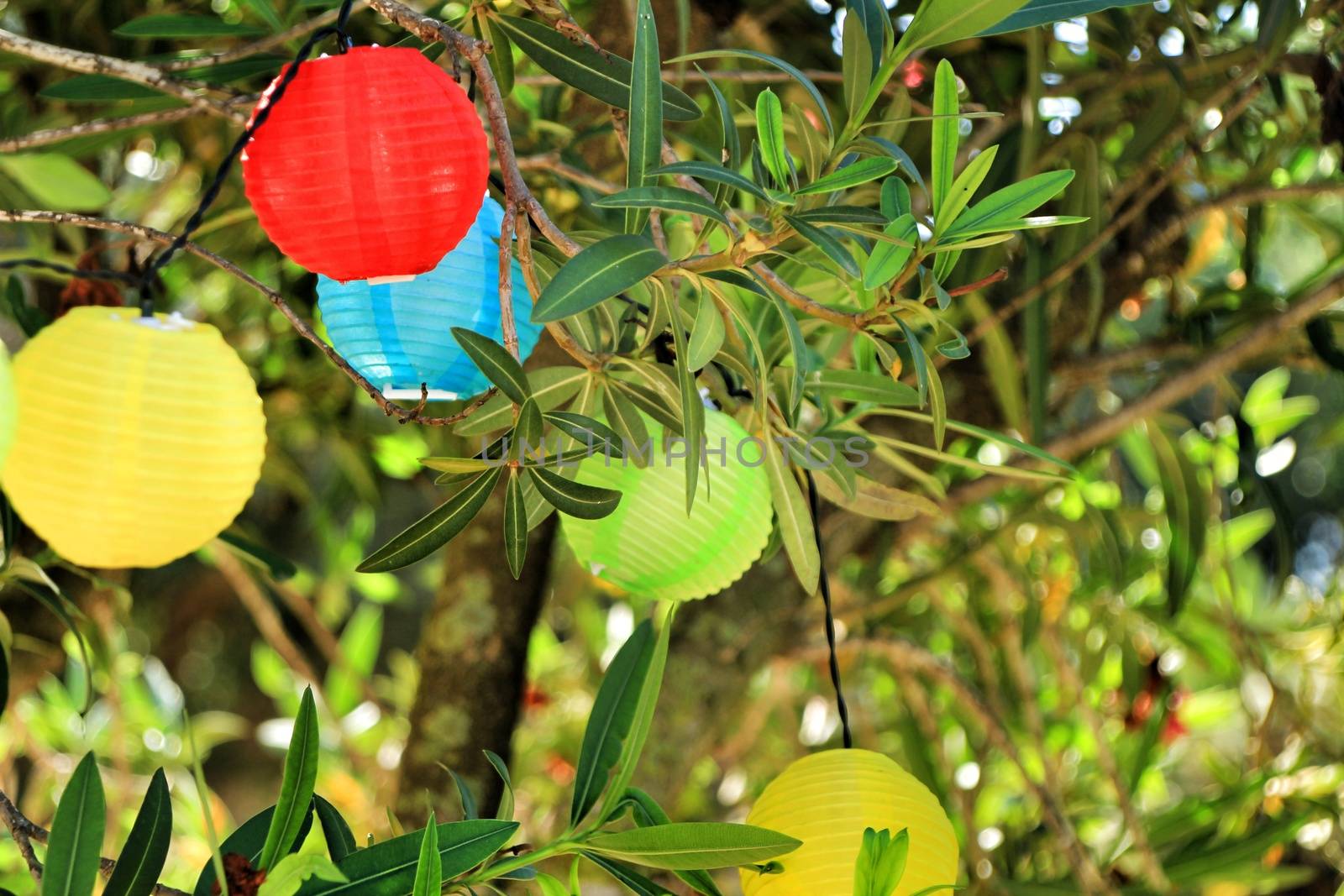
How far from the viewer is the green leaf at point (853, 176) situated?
496 millimetres

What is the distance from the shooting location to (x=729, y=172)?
1.60 ft

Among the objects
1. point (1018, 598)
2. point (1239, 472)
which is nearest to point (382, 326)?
point (1239, 472)

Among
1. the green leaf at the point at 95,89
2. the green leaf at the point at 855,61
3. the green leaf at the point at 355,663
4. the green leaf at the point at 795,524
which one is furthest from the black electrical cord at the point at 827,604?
the green leaf at the point at 355,663

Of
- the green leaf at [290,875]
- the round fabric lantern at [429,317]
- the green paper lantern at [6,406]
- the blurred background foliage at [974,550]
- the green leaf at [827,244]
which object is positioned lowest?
the blurred background foliage at [974,550]

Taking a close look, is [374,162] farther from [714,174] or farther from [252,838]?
[252,838]

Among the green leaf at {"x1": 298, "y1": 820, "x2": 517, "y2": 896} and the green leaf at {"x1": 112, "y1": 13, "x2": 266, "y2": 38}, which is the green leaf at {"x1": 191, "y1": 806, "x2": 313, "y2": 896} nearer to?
the green leaf at {"x1": 298, "y1": 820, "x2": 517, "y2": 896}

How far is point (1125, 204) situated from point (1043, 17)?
0.77 meters

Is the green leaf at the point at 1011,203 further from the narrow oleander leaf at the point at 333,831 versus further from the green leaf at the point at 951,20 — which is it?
the narrow oleander leaf at the point at 333,831

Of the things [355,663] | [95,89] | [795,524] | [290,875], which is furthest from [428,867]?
[355,663]

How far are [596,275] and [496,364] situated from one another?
0.07m

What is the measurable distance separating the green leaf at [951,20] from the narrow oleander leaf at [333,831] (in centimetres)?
42

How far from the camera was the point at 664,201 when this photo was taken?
47cm

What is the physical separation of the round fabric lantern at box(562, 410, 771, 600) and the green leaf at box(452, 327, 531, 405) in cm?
10

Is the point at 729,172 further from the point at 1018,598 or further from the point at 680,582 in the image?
the point at 1018,598
